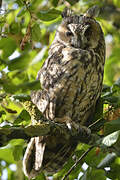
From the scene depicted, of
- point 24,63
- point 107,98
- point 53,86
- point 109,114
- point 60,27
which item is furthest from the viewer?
point 60,27

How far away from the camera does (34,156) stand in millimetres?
2301

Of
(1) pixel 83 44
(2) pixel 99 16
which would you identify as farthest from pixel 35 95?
(2) pixel 99 16

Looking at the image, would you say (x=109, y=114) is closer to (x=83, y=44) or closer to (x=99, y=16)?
(x=83, y=44)

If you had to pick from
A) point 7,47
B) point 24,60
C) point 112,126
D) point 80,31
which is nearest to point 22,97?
point 7,47

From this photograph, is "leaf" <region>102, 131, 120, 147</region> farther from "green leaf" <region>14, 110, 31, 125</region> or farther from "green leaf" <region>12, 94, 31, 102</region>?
"green leaf" <region>14, 110, 31, 125</region>

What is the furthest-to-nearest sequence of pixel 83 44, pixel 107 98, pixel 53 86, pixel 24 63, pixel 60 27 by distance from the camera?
pixel 60 27
pixel 83 44
pixel 53 86
pixel 107 98
pixel 24 63

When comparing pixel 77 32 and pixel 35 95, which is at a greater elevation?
pixel 77 32

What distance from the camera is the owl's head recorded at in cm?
261

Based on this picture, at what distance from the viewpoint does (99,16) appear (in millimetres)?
2684

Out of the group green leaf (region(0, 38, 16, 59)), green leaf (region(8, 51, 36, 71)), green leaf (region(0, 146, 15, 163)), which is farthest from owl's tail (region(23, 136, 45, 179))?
green leaf (region(8, 51, 36, 71))

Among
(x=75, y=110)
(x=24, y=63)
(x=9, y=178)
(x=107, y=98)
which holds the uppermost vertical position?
(x=24, y=63)

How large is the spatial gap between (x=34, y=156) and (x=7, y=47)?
1081mm

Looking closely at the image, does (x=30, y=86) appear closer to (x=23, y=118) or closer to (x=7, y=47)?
(x=7, y=47)

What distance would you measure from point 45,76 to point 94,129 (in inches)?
24.4
